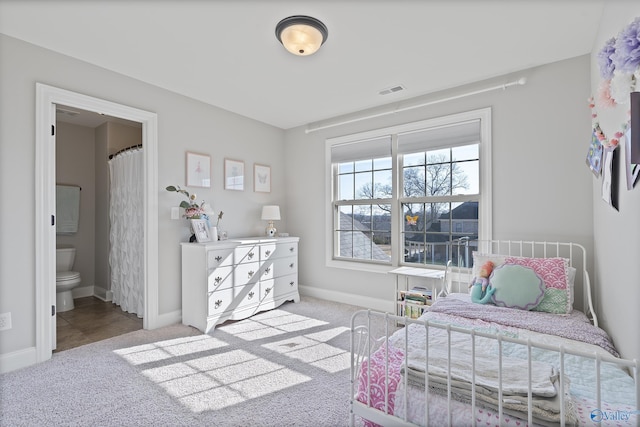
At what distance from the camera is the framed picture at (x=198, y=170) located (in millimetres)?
3529

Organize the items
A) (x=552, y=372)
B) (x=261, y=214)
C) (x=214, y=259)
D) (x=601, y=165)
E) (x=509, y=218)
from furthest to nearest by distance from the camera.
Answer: (x=261, y=214) < (x=214, y=259) < (x=509, y=218) < (x=601, y=165) < (x=552, y=372)

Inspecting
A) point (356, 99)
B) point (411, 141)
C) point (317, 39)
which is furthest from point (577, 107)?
point (317, 39)

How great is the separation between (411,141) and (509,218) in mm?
→ 1369

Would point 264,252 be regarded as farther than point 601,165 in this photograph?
Yes

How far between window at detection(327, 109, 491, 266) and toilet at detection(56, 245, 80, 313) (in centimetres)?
341

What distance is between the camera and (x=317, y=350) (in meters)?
2.70

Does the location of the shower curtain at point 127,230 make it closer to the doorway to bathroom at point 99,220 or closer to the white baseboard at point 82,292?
the doorway to bathroom at point 99,220

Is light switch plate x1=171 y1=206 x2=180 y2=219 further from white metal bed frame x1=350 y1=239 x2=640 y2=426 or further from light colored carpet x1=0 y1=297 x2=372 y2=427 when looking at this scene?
white metal bed frame x1=350 y1=239 x2=640 y2=426

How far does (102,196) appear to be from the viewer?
4543 millimetres

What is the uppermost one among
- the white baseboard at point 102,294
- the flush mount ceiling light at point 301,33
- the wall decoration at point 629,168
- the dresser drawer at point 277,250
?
the flush mount ceiling light at point 301,33

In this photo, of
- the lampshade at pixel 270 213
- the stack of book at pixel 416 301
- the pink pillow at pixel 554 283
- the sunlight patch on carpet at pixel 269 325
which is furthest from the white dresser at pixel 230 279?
the pink pillow at pixel 554 283

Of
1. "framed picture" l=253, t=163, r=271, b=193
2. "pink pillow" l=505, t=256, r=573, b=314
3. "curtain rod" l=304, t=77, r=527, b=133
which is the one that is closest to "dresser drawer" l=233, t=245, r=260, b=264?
"framed picture" l=253, t=163, r=271, b=193

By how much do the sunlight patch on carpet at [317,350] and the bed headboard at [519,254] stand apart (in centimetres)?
124

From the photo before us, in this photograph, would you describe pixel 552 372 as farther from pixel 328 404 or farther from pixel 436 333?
pixel 328 404
